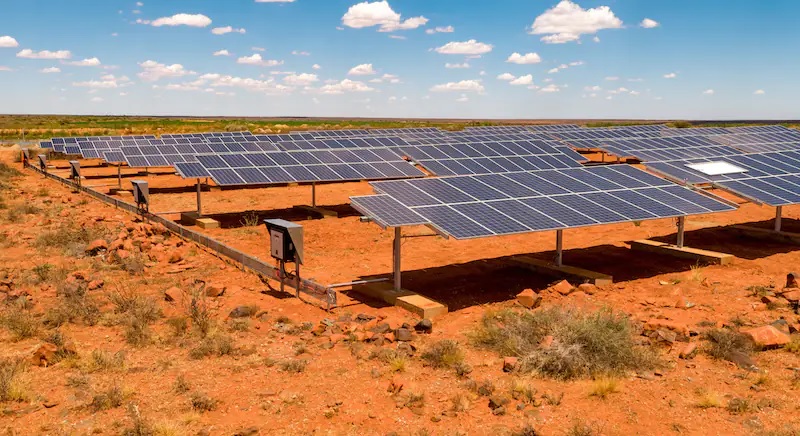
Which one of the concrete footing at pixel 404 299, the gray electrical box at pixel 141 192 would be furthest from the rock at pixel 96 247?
the concrete footing at pixel 404 299

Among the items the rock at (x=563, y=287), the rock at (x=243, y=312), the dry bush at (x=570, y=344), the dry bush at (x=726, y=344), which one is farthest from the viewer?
the rock at (x=563, y=287)

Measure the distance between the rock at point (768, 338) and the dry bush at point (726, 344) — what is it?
0.12m

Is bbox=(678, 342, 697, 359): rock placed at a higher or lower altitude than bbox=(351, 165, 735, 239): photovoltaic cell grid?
lower

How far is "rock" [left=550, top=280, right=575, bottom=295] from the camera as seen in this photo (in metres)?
16.0

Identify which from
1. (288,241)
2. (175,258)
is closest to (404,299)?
(288,241)

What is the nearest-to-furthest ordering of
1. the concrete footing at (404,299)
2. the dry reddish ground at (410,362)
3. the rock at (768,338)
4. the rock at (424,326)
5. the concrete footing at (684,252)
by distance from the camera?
the dry reddish ground at (410,362) → the rock at (768,338) → the rock at (424,326) → the concrete footing at (404,299) → the concrete footing at (684,252)

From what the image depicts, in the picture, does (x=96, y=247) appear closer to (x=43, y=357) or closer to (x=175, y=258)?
(x=175, y=258)

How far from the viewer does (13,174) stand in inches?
1738

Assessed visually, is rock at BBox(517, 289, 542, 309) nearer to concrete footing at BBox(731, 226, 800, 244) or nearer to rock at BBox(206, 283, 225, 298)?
rock at BBox(206, 283, 225, 298)

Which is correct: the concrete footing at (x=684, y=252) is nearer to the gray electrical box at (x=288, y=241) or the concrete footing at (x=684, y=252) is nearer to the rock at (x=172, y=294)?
the gray electrical box at (x=288, y=241)

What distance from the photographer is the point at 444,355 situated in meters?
11.5

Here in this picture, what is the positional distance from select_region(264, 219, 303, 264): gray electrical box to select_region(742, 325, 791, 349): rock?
9384 mm

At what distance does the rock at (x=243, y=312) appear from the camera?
1402 cm

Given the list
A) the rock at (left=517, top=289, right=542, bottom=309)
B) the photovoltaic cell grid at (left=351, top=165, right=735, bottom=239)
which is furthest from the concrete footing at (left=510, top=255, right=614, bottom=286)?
the rock at (left=517, top=289, right=542, bottom=309)
